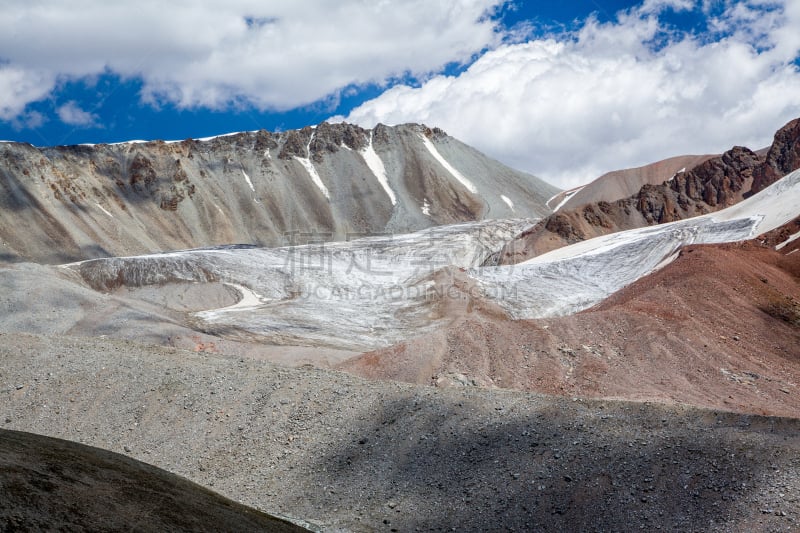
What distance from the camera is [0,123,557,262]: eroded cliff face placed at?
92.2 meters

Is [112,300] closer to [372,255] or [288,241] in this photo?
[372,255]

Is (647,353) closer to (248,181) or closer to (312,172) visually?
(248,181)

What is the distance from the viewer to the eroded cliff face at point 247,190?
92.2 meters

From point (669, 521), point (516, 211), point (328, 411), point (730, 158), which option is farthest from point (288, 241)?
point (669, 521)

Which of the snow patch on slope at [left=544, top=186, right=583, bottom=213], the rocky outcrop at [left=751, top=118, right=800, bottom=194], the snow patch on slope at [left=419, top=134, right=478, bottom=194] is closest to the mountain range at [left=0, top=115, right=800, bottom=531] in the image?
the rocky outcrop at [left=751, top=118, right=800, bottom=194]

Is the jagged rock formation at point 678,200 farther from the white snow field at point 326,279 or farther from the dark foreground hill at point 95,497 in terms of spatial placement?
the dark foreground hill at point 95,497

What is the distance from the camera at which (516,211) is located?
121562mm

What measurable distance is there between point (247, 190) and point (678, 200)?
6358cm

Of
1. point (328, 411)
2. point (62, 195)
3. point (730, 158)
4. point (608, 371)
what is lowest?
point (608, 371)

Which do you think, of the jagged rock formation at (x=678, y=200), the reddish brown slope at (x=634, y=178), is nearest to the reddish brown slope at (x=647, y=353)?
the jagged rock formation at (x=678, y=200)

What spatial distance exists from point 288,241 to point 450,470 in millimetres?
91319

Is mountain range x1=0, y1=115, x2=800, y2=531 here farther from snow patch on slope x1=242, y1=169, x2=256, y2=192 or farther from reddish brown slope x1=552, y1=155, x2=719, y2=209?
snow patch on slope x1=242, y1=169, x2=256, y2=192

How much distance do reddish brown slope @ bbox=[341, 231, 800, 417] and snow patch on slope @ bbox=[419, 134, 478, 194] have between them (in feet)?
304

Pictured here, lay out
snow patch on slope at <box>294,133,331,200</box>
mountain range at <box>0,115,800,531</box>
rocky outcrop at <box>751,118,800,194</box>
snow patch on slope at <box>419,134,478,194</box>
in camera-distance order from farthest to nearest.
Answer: snow patch on slope at <box>419,134,478,194</box> < snow patch on slope at <box>294,133,331,200</box> < rocky outcrop at <box>751,118,800,194</box> < mountain range at <box>0,115,800,531</box>
